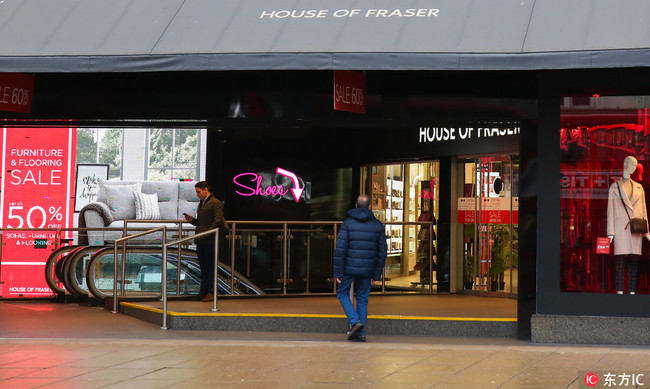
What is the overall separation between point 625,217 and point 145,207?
35.6ft

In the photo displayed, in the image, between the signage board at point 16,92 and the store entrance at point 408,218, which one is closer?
the signage board at point 16,92

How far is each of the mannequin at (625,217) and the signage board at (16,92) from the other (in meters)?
7.37

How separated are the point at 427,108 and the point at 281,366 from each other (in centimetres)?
399

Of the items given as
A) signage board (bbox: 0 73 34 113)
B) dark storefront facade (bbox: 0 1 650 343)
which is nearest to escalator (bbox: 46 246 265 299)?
dark storefront facade (bbox: 0 1 650 343)

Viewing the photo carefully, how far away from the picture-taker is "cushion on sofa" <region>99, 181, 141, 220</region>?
59.9ft

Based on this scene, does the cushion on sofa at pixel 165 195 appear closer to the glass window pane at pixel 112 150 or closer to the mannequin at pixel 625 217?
the glass window pane at pixel 112 150

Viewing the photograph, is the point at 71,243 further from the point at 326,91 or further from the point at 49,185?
the point at 326,91

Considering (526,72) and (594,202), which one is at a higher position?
(526,72)

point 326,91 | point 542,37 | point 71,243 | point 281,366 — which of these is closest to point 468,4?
point 542,37

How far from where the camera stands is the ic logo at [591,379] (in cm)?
726

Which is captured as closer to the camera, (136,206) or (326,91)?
(326,91)

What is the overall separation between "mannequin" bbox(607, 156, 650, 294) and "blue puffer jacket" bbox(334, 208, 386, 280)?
2.64 m

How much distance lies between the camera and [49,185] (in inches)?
730

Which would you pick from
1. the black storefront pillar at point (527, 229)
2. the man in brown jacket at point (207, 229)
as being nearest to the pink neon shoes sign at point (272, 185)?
the man in brown jacket at point (207, 229)
